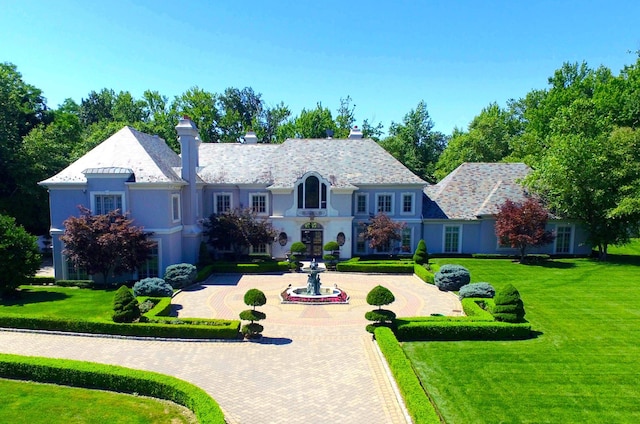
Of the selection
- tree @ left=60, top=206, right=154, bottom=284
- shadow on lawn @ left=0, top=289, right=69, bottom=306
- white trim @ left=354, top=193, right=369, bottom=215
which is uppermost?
white trim @ left=354, top=193, right=369, bottom=215

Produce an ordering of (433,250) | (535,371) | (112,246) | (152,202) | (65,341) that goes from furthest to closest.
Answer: (433,250) < (152,202) < (112,246) < (65,341) < (535,371)

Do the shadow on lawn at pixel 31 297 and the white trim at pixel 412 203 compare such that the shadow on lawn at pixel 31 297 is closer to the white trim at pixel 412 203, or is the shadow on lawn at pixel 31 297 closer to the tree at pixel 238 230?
the tree at pixel 238 230

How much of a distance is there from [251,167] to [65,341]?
23224mm

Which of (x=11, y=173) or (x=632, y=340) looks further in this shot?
(x=11, y=173)

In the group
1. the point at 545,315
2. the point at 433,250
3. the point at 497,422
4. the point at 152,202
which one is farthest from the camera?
the point at 433,250

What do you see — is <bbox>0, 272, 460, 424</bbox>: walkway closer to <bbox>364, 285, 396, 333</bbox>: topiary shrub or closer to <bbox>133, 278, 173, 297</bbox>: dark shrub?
<bbox>364, 285, 396, 333</bbox>: topiary shrub

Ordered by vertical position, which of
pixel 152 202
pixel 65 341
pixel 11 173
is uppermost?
pixel 11 173

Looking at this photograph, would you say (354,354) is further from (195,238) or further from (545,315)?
(195,238)

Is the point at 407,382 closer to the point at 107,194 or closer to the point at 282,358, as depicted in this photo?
the point at 282,358

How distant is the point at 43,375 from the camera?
13.6 m

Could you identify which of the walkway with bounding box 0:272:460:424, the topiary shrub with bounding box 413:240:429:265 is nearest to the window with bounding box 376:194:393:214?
the topiary shrub with bounding box 413:240:429:265

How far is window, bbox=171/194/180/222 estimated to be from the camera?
92.9 ft

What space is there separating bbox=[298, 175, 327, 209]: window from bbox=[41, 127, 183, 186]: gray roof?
10009 mm

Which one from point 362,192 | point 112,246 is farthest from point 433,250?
point 112,246
